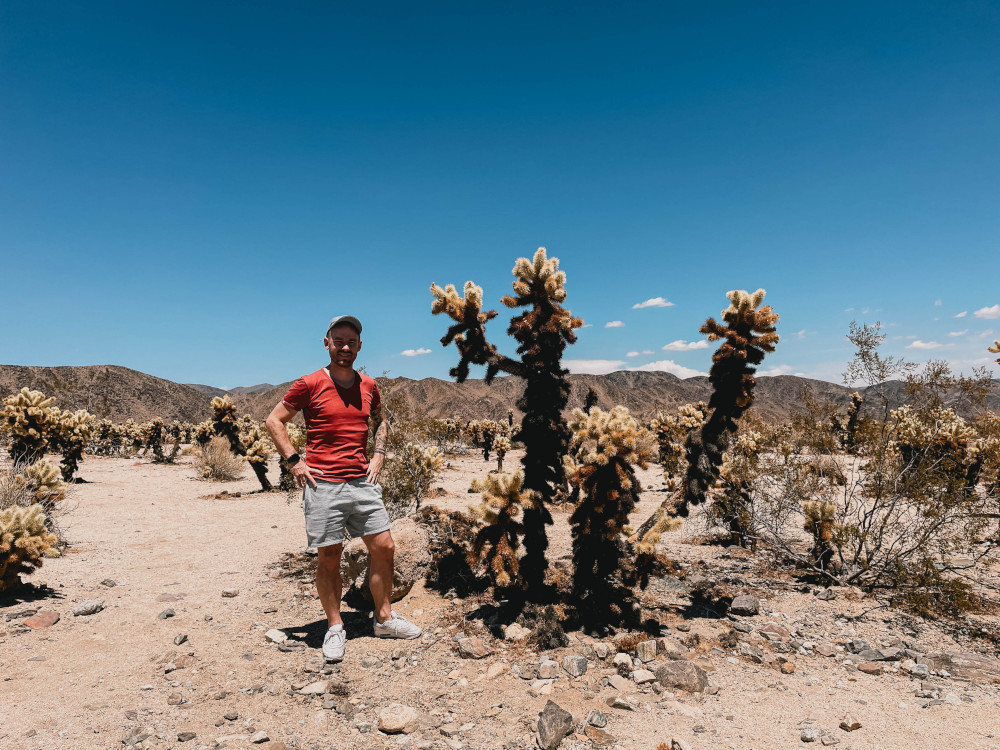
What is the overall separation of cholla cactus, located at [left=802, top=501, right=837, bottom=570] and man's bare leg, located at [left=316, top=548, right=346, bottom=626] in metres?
6.05

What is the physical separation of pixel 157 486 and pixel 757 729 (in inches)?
710

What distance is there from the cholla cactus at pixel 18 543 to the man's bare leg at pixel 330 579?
3690 millimetres

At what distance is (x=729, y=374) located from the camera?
18.2 feet

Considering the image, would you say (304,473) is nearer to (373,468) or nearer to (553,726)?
(373,468)

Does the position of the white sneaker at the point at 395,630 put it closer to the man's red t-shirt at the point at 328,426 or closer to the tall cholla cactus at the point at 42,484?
the man's red t-shirt at the point at 328,426

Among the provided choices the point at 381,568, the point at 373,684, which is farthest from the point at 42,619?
the point at 373,684

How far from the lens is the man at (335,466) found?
4090 mm

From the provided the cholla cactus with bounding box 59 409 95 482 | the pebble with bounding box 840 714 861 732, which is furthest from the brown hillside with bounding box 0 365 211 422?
the pebble with bounding box 840 714 861 732

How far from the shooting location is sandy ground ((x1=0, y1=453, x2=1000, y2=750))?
325cm

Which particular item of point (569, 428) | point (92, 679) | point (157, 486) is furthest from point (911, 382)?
point (157, 486)

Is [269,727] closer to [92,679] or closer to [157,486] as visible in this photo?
[92,679]

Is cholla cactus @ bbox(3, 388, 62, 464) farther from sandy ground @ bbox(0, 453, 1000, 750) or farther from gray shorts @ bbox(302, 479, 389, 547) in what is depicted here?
gray shorts @ bbox(302, 479, 389, 547)

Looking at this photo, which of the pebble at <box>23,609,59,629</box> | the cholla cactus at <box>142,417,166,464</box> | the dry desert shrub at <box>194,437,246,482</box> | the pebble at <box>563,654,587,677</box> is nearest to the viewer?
the pebble at <box>563,654,587,677</box>

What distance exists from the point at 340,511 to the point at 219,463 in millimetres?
17229
